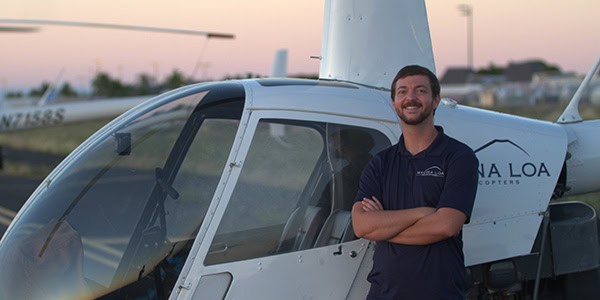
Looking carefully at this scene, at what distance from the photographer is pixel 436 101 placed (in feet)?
A: 10.3

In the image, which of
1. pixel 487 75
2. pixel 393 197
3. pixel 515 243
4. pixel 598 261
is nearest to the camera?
pixel 393 197

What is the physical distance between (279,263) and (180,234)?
0.49 meters

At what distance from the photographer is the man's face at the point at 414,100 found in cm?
307

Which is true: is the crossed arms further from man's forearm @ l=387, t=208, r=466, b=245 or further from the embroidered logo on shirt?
the embroidered logo on shirt

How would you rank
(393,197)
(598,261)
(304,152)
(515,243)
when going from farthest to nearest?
1. (598,261)
2. (515,243)
3. (304,152)
4. (393,197)

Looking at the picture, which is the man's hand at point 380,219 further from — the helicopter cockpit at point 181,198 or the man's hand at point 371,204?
the helicopter cockpit at point 181,198

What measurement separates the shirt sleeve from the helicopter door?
2.17 feet

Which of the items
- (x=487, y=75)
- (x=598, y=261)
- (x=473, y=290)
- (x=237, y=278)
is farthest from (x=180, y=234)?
(x=487, y=75)

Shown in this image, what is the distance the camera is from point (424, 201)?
9.86ft

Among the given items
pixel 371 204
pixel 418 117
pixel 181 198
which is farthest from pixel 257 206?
pixel 418 117

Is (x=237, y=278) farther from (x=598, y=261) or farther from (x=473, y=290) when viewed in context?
(x=598, y=261)

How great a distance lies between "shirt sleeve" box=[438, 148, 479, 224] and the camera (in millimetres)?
2926

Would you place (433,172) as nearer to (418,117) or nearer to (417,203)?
(417,203)

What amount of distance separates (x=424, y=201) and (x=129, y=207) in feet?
4.75
